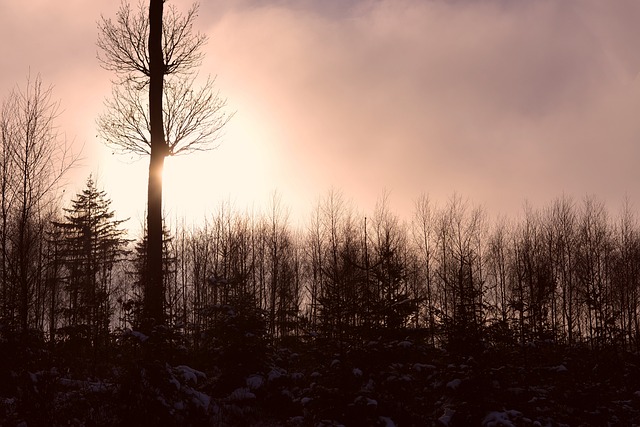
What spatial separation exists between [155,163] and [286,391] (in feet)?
23.9

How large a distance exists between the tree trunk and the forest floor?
1611mm

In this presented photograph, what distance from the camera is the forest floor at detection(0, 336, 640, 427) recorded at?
309 inches

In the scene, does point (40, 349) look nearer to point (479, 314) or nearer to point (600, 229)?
point (479, 314)

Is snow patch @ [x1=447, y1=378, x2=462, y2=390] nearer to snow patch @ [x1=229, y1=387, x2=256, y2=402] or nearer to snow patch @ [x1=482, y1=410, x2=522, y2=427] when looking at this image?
snow patch @ [x1=482, y1=410, x2=522, y2=427]

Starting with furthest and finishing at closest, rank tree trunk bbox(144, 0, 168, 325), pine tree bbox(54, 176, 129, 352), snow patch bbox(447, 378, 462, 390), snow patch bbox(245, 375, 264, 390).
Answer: pine tree bbox(54, 176, 129, 352), tree trunk bbox(144, 0, 168, 325), snow patch bbox(245, 375, 264, 390), snow patch bbox(447, 378, 462, 390)

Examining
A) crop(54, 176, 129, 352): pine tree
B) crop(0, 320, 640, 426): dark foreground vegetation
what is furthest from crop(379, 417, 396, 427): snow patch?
crop(54, 176, 129, 352): pine tree

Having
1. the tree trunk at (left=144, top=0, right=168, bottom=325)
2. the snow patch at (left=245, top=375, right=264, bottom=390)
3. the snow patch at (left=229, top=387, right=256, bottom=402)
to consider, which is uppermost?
the tree trunk at (left=144, top=0, right=168, bottom=325)

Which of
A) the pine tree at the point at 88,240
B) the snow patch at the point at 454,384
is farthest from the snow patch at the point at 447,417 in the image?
the pine tree at the point at 88,240

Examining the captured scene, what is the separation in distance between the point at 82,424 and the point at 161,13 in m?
11.2

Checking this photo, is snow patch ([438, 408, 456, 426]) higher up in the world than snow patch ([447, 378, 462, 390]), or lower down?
lower down

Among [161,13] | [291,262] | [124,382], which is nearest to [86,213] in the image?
[291,262]

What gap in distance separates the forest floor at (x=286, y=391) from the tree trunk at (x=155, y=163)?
5.29ft

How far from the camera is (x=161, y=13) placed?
1416 centimetres

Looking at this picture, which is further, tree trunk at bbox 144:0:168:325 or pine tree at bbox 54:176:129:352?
pine tree at bbox 54:176:129:352
